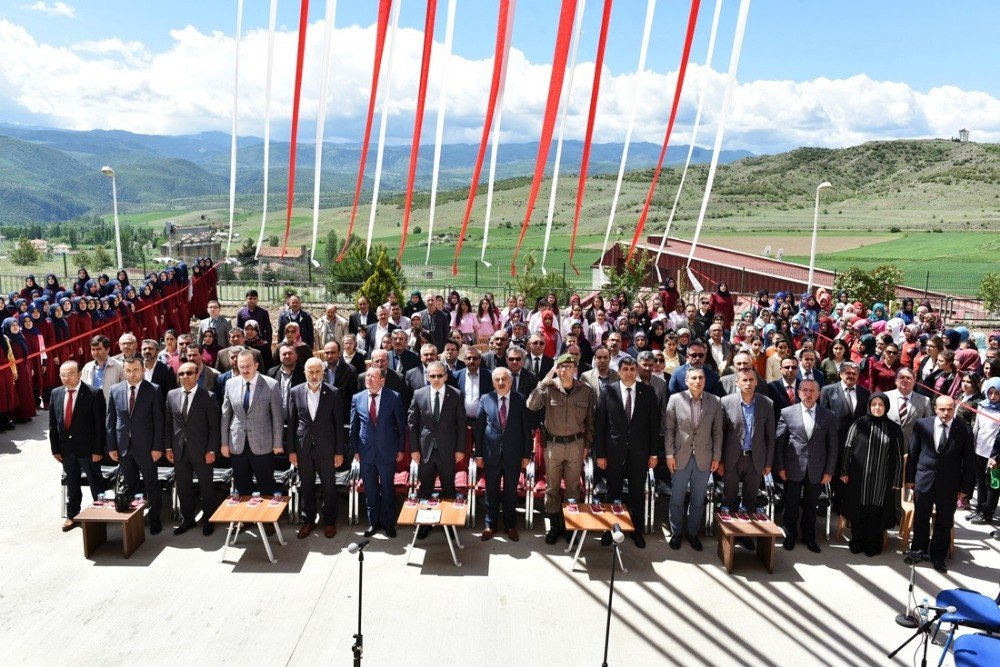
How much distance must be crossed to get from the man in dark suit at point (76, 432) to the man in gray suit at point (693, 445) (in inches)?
206

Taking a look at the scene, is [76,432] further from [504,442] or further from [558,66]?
[558,66]

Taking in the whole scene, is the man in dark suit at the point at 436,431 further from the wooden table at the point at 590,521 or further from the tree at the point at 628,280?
the tree at the point at 628,280

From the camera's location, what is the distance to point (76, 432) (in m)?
6.49

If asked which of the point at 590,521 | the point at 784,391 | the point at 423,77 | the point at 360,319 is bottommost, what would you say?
the point at 590,521

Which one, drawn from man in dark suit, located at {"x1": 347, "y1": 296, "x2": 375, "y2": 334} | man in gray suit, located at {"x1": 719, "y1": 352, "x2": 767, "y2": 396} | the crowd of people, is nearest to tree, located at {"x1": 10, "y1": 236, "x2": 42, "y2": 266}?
man in dark suit, located at {"x1": 347, "y1": 296, "x2": 375, "y2": 334}

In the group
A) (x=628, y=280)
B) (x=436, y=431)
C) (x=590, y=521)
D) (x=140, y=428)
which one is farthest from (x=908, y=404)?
(x=628, y=280)

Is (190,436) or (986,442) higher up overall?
(986,442)

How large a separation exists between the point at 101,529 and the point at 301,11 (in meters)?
4.67

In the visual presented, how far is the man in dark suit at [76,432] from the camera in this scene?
6.47m

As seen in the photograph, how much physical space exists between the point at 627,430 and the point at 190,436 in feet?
12.8

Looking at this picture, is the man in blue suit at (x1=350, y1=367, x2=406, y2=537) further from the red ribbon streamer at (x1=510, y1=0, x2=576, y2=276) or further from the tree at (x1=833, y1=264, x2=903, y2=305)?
the tree at (x1=833, y1=264, x2=903, y2=305)

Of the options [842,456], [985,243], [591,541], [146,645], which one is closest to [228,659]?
[146,645]

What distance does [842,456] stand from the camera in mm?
6348

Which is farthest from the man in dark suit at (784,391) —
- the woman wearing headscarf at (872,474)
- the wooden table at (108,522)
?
the wooden table at (108,522)
